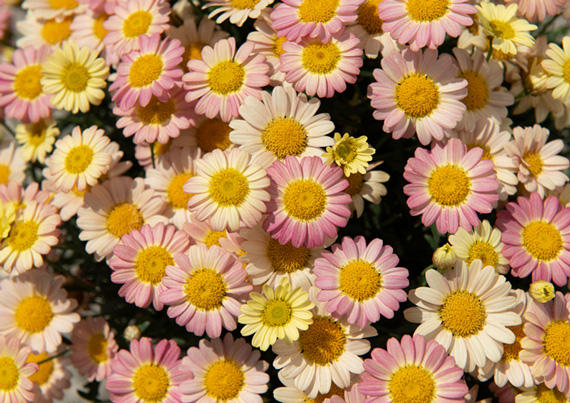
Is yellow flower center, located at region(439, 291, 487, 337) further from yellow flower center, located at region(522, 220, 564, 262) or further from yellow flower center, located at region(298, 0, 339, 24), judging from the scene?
yellow flower center, located at region(298, 0, 339, 24)

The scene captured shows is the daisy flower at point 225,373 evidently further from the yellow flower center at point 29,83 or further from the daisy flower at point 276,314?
the yellow flower center at point 29,83

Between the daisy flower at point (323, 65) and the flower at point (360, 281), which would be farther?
the daisy flower at point (323, 65)

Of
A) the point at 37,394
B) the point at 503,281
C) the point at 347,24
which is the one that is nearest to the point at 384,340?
the point at 503,281

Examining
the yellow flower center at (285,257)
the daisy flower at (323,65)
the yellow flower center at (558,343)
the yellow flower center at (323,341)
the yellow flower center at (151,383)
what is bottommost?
the yellow flower center at (151,383)

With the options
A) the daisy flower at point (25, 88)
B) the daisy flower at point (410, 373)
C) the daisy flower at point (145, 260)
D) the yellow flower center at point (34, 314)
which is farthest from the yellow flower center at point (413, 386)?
the daisy flower at point (25, 88)

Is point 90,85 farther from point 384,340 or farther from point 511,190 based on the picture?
point 511,190

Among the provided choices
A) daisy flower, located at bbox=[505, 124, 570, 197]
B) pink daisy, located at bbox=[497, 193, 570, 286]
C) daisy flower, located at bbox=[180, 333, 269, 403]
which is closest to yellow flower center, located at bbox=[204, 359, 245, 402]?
daisy flower, located at bbox=[180, 333, 269, 403]
